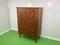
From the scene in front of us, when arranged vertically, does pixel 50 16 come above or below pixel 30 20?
above

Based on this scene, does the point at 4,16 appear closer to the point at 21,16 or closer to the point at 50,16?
the point at 21,16

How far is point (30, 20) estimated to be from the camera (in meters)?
2.46

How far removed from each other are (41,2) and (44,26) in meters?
0.90

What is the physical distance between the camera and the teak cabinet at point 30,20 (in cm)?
234

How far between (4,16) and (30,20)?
142 centimetres

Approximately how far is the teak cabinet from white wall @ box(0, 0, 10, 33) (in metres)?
0.94

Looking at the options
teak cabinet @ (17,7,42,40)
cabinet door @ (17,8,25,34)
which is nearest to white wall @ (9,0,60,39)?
teak cabinet @ (17,7,42,40)

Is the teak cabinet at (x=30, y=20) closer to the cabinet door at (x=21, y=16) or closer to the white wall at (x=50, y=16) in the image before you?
the cabinet door at (x=21, y=16)

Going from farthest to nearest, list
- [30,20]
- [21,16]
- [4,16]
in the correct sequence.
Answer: [4,16] < [21,16] < [30,20]

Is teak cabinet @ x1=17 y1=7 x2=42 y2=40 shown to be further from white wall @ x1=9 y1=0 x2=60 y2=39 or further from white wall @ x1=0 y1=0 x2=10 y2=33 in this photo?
white wall @ x1=0 y1=0 x2=10 y2=33

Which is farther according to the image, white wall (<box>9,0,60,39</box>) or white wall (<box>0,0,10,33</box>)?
white wall (<box>0,0,10,33</box>)

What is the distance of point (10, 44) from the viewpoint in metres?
2.41

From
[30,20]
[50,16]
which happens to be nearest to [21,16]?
[30,20]

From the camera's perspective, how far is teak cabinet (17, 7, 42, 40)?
7.69 ft
